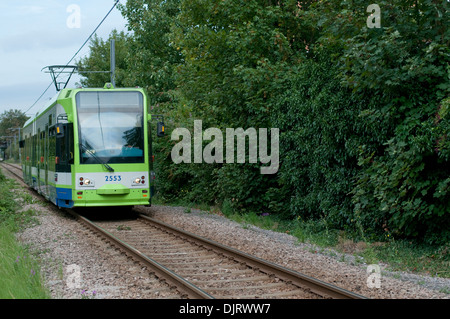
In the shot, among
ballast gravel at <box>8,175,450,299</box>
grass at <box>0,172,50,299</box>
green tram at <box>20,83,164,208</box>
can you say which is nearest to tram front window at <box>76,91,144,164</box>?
green tram at <box>20,83,164,208</box>

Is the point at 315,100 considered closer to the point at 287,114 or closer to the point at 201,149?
the point at 287,114

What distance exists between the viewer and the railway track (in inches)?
267

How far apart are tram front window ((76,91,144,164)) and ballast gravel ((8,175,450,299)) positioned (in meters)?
2.18

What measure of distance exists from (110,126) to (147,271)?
719cm

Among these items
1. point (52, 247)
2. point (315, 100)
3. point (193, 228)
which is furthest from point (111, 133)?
point (315, 100)

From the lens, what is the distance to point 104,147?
1456 centimetres

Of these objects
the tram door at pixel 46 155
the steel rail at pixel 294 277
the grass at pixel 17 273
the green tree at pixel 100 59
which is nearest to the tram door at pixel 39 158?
the tram door at pixel 46 155

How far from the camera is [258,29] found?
51.7ft

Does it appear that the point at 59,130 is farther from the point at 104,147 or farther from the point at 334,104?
the point at 334,104

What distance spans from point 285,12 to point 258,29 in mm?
Result: 1330

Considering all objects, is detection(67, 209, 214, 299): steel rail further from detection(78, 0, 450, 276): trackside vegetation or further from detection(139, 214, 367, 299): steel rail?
detection(78, 0, 450, 276): trackside vegetation

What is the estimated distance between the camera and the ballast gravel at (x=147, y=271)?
6.98 metres

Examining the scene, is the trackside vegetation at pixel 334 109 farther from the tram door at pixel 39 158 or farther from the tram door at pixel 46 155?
the tram door at pixel 39 158

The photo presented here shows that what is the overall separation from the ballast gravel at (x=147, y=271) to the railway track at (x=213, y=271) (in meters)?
0.22
